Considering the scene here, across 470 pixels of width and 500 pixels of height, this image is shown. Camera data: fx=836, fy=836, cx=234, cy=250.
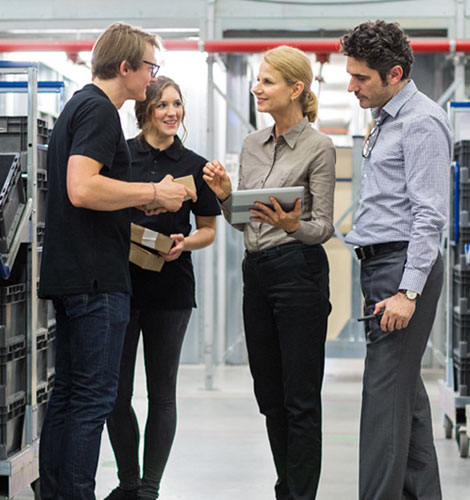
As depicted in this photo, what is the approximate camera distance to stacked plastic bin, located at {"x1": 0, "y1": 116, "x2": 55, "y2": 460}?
3.14 metres

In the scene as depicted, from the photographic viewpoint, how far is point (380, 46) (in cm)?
256

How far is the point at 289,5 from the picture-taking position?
693cm

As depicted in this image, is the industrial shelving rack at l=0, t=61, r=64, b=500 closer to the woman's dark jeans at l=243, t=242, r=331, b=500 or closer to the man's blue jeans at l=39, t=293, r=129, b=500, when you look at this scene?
the man's blue jeans at l=39, t=293, r=129, b=500

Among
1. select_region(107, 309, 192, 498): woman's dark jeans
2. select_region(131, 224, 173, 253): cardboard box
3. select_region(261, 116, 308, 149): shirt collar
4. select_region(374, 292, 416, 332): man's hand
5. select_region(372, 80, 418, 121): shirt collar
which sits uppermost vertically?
select_region(372, 80, 418, 121): shirt collar

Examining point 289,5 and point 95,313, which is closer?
point 95,313

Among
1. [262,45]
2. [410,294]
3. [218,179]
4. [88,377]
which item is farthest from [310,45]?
[88,377]

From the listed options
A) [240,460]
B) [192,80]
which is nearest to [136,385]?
[240,460]

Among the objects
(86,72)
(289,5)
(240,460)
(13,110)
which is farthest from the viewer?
(86,72)

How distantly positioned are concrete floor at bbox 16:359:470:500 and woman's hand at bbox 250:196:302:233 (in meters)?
1.41

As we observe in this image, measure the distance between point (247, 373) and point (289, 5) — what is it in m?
3.08

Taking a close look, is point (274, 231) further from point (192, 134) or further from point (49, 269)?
point (192, 134)

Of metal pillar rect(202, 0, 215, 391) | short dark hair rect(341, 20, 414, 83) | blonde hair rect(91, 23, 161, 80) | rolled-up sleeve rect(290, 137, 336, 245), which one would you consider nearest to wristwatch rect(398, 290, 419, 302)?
rolled-up sleeve rect(290, 137, 336, 245)

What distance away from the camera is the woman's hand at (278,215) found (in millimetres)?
2764

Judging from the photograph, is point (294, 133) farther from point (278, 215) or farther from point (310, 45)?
point (310, 45)
